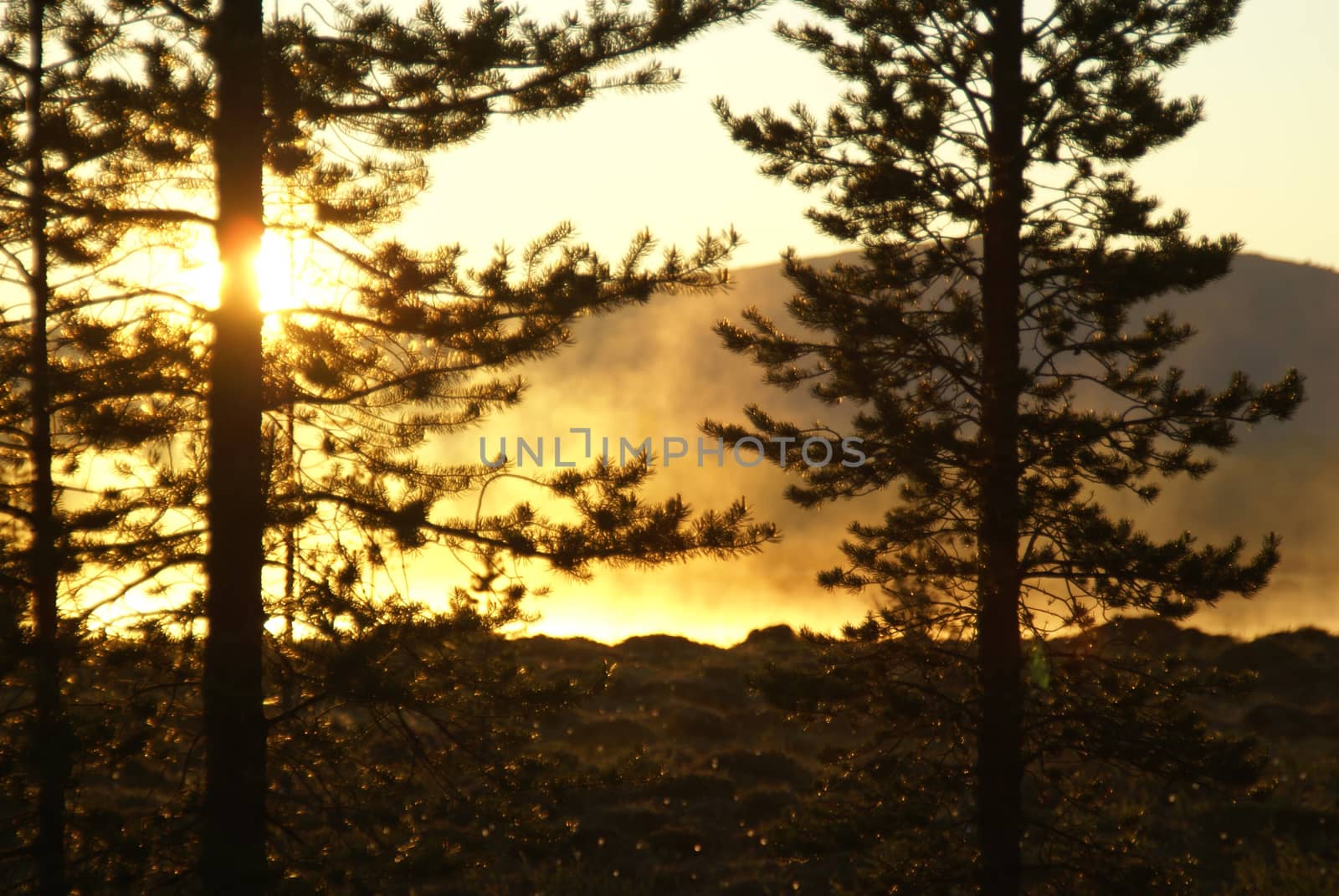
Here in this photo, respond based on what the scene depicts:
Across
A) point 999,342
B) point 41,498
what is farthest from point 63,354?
point 999,342

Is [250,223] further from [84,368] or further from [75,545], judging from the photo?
[75,545]

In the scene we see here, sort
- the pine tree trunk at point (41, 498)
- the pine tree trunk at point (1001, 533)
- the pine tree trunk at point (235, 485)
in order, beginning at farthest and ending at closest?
the pine tree trunk at point (1001, 533), the pine tree trunk at point (41, 498), the pine tree trunk at point (235, 485)

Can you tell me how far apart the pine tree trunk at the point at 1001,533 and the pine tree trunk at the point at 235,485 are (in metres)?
5.80

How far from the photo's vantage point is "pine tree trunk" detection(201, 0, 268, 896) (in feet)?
23.0

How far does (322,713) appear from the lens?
8.13 meters

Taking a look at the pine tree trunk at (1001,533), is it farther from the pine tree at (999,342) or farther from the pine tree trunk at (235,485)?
the pine tree trunk at (235,485)

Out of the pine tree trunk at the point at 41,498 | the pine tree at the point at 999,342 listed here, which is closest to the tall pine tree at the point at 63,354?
the pine tree trunk at the point at 41,498

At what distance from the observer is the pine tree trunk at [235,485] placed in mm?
7023

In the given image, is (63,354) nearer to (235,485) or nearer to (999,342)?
(235,485)

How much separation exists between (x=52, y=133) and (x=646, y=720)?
15.1 m

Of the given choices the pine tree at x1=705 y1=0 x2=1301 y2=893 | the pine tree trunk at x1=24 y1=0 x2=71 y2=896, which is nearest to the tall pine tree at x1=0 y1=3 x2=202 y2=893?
the pine tree trunk at x1=24 y1=0 x2=71 y2=896

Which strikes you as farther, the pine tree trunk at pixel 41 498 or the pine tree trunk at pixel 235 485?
the pine tree trunk at pixel 41 498

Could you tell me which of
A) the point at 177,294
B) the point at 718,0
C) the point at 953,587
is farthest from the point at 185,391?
the point at 953,587

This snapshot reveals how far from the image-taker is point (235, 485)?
7047 mm
